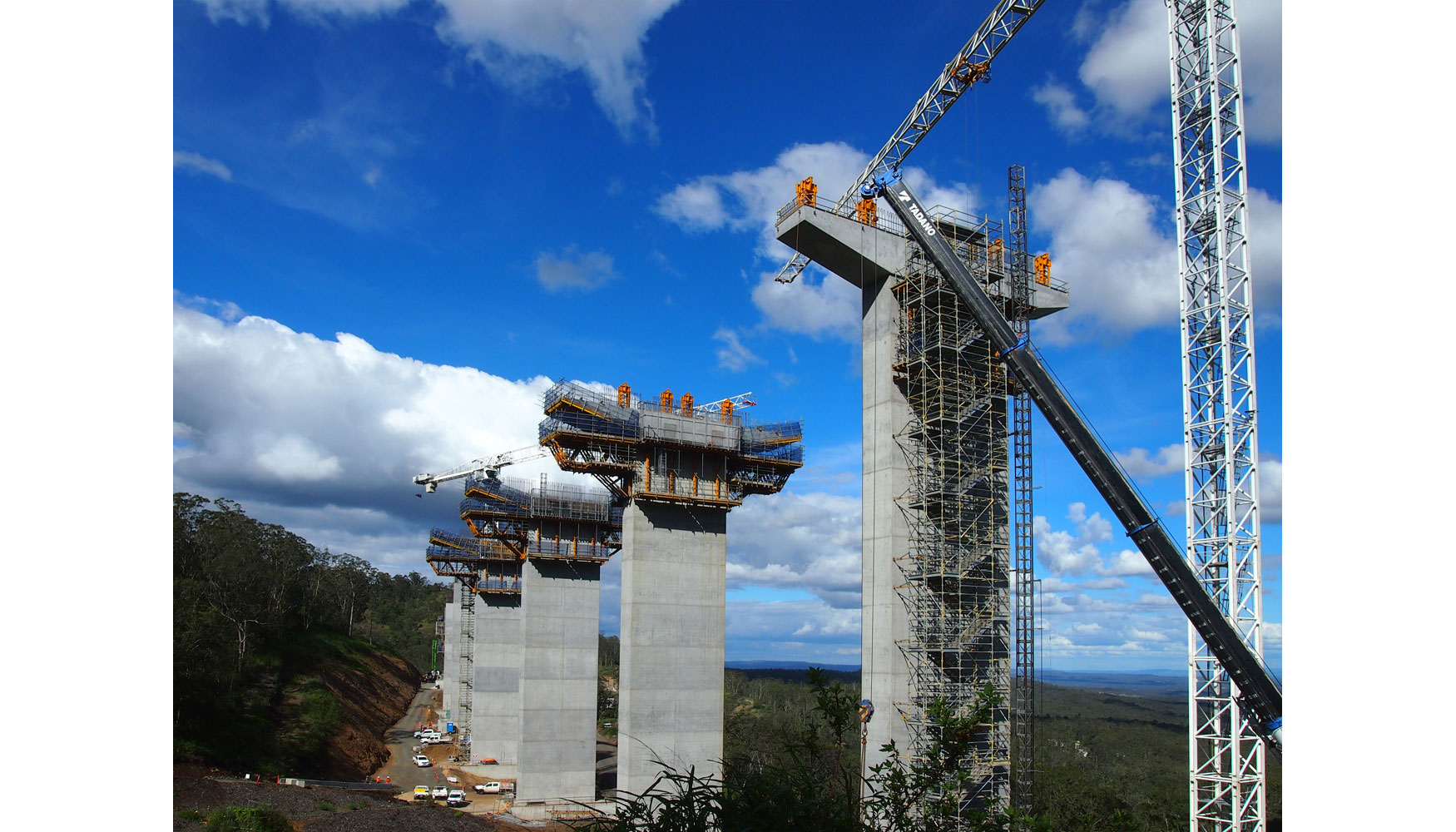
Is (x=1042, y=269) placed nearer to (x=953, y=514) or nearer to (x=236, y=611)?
(x=953, y=514)

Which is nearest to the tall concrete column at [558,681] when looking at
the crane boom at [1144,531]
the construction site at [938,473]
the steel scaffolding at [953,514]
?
the construction site at [938,473]

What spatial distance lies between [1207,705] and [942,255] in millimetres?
17510

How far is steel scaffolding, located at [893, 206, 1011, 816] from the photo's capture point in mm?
29250

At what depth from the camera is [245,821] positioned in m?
29.6

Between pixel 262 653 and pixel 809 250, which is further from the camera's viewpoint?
pixel 262 653

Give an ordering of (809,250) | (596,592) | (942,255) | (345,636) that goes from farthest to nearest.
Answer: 1. (345,636)
2. (596,592)
3. (809,250)
4. (942,255)

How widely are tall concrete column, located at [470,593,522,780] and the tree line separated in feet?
48.8

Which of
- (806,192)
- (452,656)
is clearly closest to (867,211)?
(806,192)

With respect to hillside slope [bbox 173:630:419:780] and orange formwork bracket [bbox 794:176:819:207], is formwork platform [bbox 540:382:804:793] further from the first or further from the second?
hillside slope [bbox 173:630:419:780]

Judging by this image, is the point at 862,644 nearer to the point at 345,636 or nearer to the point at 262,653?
the point at 262,653

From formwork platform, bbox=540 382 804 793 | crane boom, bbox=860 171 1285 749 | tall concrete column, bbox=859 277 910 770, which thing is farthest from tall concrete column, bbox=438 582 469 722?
crane boom, bbox=860 171 1285 749

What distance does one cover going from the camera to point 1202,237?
30.6m

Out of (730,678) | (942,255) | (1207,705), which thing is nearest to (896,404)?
(942,255)

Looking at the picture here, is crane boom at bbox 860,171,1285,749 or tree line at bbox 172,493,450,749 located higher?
crane boom at bbox 860,171,1285,749
